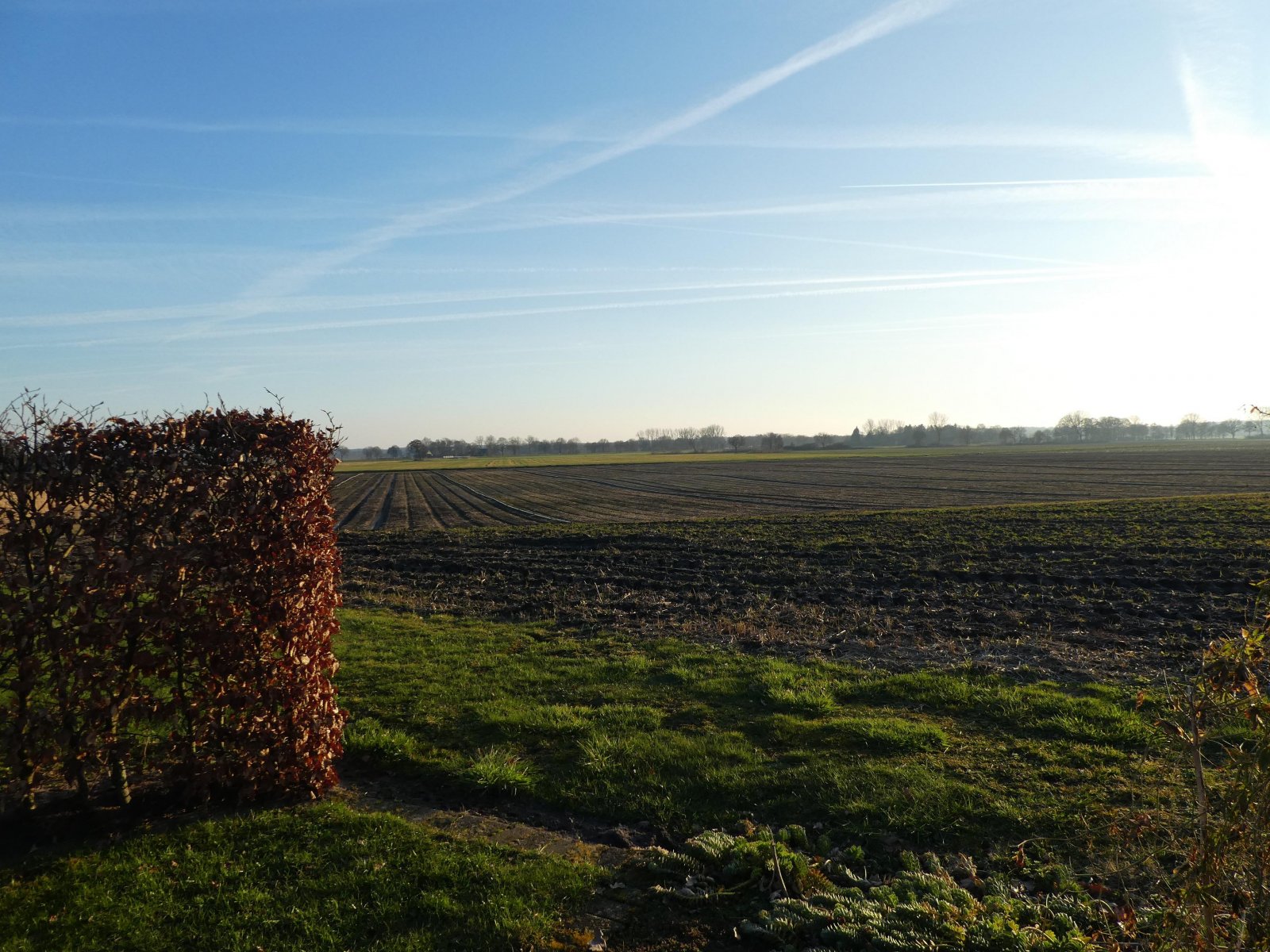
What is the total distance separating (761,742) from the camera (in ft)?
25.8

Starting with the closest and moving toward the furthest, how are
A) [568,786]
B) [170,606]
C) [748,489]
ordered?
[170,606], [568,786], [748,489]

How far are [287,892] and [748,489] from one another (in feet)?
177

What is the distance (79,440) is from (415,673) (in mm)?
5794

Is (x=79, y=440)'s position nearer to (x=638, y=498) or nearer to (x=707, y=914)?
(x=707, y=914)

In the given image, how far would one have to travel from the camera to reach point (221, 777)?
20.6 feet

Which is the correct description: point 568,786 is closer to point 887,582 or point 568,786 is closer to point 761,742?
point 761,742

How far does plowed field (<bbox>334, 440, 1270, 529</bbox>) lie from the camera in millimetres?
40844

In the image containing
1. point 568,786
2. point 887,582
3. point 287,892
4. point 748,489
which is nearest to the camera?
point 287,892

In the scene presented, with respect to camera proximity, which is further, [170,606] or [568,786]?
[568,786]

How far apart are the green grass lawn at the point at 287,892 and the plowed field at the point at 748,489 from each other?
1149 inches

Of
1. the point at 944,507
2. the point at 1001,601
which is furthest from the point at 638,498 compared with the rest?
the point at 1001,601

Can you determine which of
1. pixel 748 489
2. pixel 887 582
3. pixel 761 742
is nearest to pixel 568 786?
pixel 761 742

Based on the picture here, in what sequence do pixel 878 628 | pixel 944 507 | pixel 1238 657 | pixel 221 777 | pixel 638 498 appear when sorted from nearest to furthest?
1. pixel 1238 657
2. pixel 221 777
3. pixel 878 628
4. pixel 944 507
5. pixel 638 498

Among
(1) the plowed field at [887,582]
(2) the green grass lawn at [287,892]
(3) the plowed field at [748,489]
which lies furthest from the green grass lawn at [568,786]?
(3) the plowed field at [748,489]
